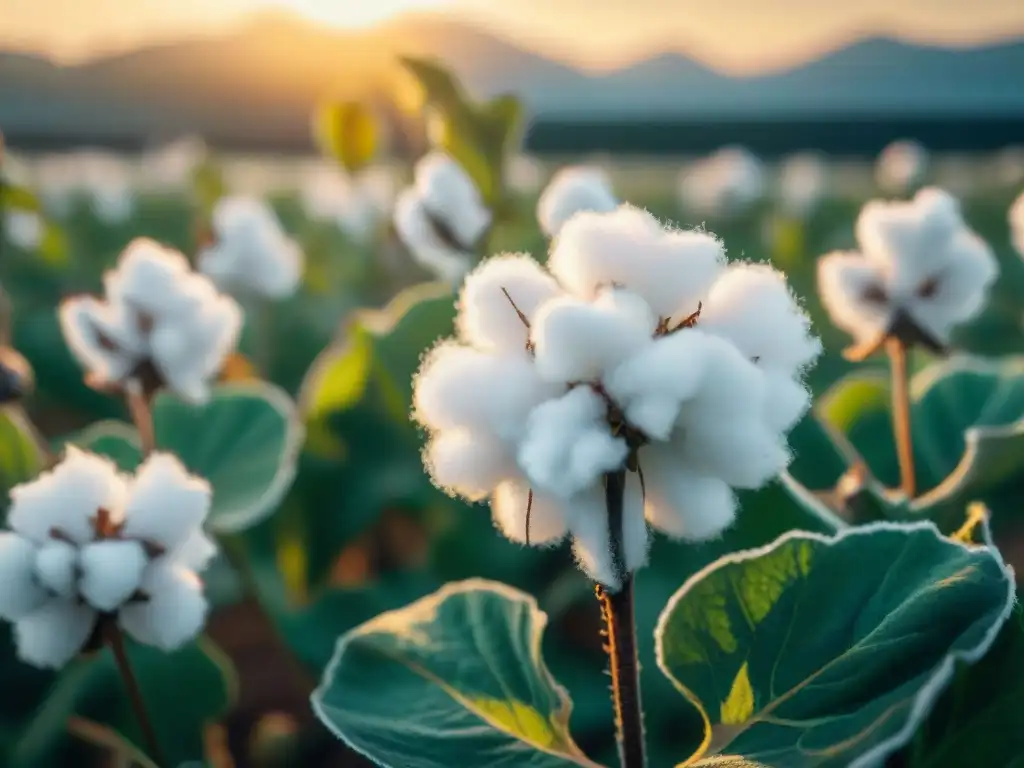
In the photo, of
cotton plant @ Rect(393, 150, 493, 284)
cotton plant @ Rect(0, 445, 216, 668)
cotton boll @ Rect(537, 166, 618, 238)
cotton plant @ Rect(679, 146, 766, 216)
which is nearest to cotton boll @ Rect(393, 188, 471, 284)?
cotton plant @ Rect(393, 150, 493, 284)

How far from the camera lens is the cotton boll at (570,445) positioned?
18.2 inches

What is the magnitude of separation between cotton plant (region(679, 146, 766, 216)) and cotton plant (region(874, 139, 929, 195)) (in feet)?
2.12

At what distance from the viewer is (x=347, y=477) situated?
4.82ft

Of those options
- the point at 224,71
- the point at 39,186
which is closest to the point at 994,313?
the point at 39,186

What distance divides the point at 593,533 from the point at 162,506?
411 millimetres

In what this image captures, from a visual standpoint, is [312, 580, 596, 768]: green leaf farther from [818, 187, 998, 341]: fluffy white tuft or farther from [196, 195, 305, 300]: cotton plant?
[196, 195, 305, 300]: cotton plant

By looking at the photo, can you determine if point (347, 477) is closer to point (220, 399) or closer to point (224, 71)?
point (220, 399)

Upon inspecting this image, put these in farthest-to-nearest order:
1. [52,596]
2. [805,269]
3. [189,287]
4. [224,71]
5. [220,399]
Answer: [224,71] → [805,269] → [220,399] → [189,287] → [52,596]

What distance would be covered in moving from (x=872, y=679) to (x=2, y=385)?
1.03 meters

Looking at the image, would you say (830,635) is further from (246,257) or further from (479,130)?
(246,257)

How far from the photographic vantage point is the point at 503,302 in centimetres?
54

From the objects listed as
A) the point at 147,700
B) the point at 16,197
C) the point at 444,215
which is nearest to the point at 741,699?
the point at 147,700

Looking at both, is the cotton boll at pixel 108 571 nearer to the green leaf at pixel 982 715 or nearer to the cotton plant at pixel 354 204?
the green leaf at pixel 982 715

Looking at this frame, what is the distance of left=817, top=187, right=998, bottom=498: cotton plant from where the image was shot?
100 centimetres
